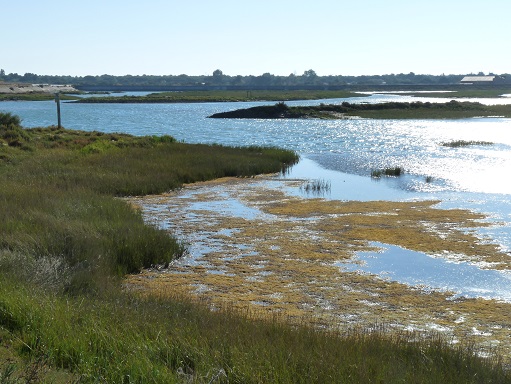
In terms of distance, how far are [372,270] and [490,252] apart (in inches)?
117

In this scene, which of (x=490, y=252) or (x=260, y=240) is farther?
(x=260, y=240)

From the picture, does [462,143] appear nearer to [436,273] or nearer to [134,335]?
[436,273]

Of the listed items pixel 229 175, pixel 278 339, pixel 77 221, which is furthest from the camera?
pixel 229 175

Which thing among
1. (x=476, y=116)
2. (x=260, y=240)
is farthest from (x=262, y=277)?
(x=476, y=116)

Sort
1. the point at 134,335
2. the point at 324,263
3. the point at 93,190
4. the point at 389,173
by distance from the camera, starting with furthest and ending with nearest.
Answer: the point at 389,173 < the point at 93,190 < the point at 324,263 < the point at 134,335

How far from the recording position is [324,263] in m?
14.0

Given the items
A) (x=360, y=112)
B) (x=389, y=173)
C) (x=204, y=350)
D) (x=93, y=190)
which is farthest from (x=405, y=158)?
(x=360, y=112)

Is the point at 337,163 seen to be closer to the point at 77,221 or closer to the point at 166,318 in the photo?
the point at 77,221

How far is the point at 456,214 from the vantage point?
19672 millimetres

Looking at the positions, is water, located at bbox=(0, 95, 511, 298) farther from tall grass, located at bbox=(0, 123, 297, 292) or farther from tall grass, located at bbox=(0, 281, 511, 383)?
tall grass, located at bbox=(0, 281, 511, 383)

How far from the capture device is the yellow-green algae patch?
10.7 meters

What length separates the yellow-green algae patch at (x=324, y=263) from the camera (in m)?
10.7

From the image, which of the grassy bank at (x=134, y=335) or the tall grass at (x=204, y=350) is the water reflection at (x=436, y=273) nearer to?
the grassy bank at (x=134, y=335)

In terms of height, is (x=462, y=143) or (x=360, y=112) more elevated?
(x=462, y=143)
